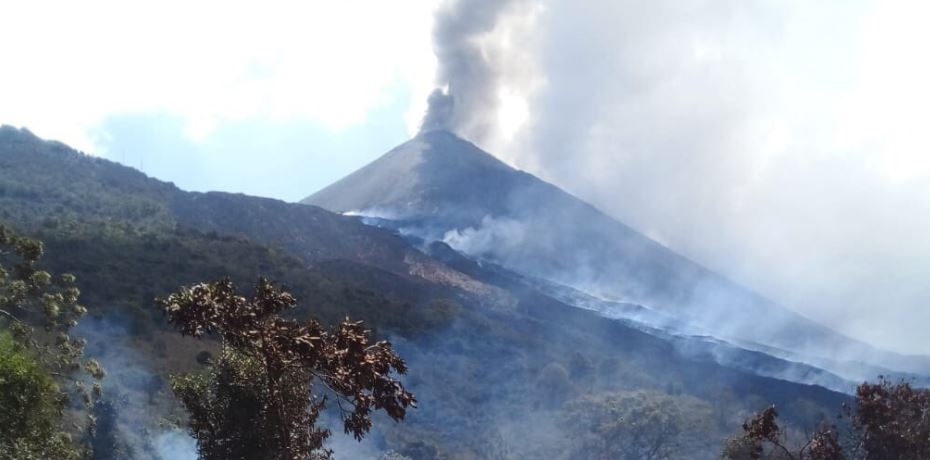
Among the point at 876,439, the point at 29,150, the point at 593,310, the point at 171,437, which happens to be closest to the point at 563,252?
the point at 593,310

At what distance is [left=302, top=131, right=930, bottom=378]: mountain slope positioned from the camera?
103250 millimetres

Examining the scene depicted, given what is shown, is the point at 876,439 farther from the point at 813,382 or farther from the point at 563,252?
the point at 563,252

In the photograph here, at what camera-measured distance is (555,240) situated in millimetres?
110812

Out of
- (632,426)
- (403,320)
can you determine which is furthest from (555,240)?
(632,426)

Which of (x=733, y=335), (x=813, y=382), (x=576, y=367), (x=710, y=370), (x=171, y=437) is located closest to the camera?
(x=171, y=437)

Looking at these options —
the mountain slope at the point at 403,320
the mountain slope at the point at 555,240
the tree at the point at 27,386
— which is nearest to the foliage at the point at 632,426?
the mountain slope at the point at 403,320

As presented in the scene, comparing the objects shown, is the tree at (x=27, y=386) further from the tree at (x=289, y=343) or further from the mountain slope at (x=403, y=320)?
the mountain slope at (x=403, y=320)

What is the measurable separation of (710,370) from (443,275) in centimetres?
2727

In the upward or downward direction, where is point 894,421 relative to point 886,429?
upward

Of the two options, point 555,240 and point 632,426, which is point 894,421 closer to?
point 632,426

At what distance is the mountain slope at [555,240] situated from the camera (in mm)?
103250

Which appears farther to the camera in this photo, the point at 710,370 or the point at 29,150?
the point at 29,150

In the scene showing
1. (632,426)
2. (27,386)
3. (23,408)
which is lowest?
(632,426)

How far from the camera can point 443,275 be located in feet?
278
